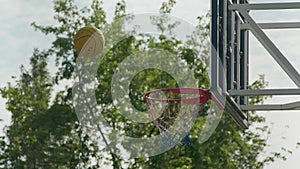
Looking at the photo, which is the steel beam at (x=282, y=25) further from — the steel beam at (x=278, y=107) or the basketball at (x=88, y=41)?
the basketball at (x=88, y=41)

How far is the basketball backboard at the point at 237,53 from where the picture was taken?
629cm

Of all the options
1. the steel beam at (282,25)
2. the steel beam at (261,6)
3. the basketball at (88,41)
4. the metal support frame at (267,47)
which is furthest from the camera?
the basketball at (88,41)

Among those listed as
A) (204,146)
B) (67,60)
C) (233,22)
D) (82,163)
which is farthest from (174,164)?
(233,22)

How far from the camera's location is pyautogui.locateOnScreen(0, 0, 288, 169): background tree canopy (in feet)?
57.2

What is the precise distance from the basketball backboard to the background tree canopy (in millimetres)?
9361

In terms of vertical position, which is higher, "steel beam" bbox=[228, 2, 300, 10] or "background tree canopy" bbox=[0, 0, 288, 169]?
"background tree canopy" bbox=[0, 0, 288, 169]

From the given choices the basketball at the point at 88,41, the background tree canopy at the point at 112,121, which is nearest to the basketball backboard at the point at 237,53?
Result: the basketball at the point at 88,41

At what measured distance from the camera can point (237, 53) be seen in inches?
286

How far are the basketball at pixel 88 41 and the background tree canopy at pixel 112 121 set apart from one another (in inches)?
284

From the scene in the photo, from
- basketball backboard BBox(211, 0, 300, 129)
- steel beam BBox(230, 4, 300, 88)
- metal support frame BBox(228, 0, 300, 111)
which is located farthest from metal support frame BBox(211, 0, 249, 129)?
steel beam BBox(230, 4, 300, 88)

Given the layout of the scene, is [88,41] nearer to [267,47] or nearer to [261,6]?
[261,6]

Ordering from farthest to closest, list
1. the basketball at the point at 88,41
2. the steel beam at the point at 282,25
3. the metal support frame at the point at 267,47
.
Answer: the basketball at the point at 88,41 < the steel beam at the point at 282,25 < the metal support frame at the point at 267,47

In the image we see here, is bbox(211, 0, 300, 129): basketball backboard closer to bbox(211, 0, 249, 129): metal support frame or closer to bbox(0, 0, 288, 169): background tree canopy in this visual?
bbox(211, 0, 249, 129): metal support frame

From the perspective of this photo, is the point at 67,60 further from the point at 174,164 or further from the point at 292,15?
the point at 292,15
